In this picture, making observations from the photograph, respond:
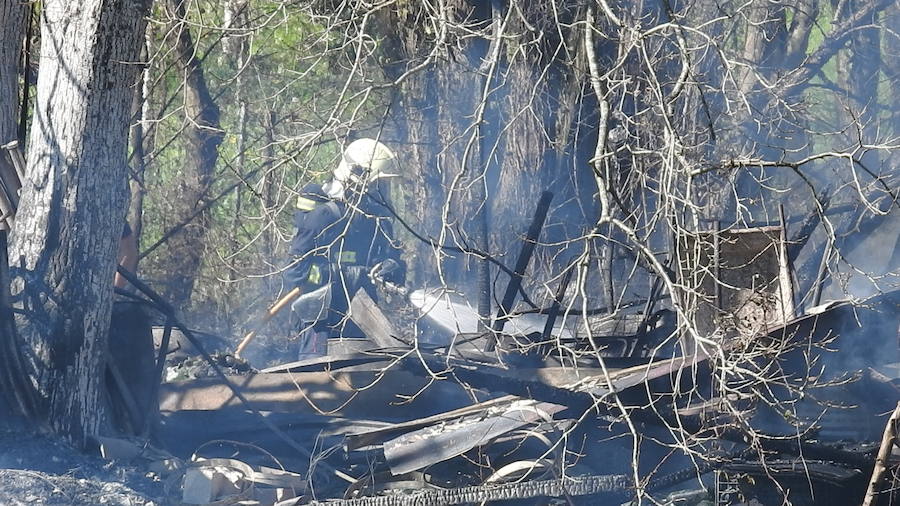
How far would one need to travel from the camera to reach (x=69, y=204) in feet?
19.2

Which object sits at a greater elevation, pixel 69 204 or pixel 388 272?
pixel 388 272

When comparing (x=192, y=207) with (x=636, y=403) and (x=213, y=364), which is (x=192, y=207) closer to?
(x=213, y=364)

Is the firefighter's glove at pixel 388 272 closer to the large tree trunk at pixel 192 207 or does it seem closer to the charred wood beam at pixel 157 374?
the charred wood beam at pixel 157 374

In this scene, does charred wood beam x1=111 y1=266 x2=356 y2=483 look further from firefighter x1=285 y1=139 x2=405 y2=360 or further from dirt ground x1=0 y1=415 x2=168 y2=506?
firefighter x1=285 y1=139 x2=405 y2=360

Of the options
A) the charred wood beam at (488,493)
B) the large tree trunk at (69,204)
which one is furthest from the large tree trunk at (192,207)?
the charred wood beam at (488,493)

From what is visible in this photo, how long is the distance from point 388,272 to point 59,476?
5.00 metres

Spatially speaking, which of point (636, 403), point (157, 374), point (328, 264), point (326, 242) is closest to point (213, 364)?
point (157, 374)

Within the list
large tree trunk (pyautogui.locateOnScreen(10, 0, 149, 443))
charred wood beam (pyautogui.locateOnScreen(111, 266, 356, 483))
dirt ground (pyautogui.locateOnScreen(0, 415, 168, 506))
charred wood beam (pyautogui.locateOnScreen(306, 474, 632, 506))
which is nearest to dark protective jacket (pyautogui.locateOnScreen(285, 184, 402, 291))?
charred wood beam (pyautogui.locateOnScreen(111, 266, 356, 483))

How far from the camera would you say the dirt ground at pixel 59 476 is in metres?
5.17

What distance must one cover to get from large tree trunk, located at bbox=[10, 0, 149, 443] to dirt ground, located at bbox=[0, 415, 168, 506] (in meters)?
0.19

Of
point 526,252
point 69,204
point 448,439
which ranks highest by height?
Answer: point 526,252

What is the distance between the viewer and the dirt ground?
17.0ft

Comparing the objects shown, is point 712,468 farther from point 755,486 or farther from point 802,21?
point 802,21

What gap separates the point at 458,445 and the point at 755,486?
72.2 inches
